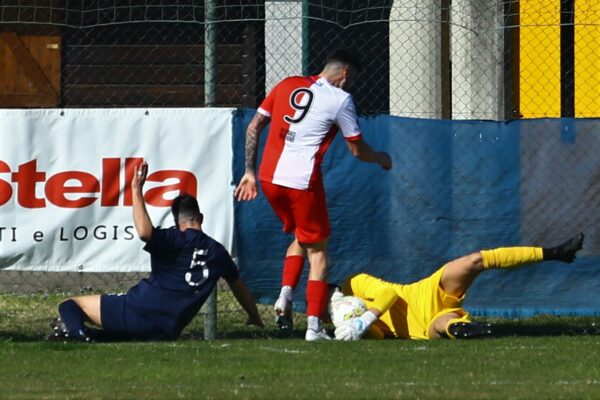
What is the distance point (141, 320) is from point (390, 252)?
206cm

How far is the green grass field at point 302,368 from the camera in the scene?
7.31m

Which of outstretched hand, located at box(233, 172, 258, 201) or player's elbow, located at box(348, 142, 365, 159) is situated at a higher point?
player's elbow, located at box(348, 142, 365, 159)

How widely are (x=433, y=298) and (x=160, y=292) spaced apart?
180cm

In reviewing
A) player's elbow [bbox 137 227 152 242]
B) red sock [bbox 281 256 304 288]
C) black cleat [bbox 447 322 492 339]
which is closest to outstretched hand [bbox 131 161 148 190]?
player's elbow [bbox 137 227 152 242]

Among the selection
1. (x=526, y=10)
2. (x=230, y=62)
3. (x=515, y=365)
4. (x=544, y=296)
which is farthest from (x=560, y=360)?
(x=230, y=62)

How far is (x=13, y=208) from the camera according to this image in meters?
10.7

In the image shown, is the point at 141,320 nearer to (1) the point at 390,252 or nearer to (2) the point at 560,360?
(1) the point at 390,252

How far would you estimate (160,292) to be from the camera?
9719 millimetres

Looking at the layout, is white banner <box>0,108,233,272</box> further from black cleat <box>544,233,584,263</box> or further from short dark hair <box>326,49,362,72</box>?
black cleat <box>544,233,584,263</box>

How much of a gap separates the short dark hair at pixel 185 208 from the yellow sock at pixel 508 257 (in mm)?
1892

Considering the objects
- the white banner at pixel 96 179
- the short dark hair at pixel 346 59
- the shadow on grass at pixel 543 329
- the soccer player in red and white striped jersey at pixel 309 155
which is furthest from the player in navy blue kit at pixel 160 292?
the shadow on grass at pixel 543 329

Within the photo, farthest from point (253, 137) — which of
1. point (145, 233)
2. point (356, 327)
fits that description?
point (356, 327)

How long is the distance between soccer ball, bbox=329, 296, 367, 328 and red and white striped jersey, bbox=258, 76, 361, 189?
32.2 inches

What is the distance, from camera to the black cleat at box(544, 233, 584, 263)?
991 centimetres
